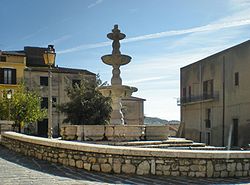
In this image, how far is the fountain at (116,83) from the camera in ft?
45.8

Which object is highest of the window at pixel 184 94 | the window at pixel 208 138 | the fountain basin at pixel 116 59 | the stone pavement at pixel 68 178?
the fountain basin at pixel 116 59

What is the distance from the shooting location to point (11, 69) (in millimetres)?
36625

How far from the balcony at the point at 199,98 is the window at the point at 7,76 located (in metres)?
20.3

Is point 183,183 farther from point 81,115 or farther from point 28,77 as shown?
point 28,77

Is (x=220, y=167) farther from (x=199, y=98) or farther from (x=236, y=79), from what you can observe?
(x=199, y=98)

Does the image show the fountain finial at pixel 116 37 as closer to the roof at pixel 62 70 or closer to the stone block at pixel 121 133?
the stone block at pixel 121 133

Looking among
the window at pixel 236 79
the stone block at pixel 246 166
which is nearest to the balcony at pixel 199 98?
the window at pixel 236 79

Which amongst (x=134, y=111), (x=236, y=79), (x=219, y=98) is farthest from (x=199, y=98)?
(x=134, y=111)

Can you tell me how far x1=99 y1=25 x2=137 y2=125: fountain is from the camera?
14.0m

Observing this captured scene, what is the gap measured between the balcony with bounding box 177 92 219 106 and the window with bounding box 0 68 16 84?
66.7 feet

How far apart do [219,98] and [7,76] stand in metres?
23.6

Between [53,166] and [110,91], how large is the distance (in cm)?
616

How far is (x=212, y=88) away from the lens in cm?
3419

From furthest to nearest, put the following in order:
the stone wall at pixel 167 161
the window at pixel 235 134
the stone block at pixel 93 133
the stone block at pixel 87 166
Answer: the window at pixel 235 134 → the stone block at pixel 93 133 → the stone block at pixel 87 166 → the stone wall at pixel 167 161
